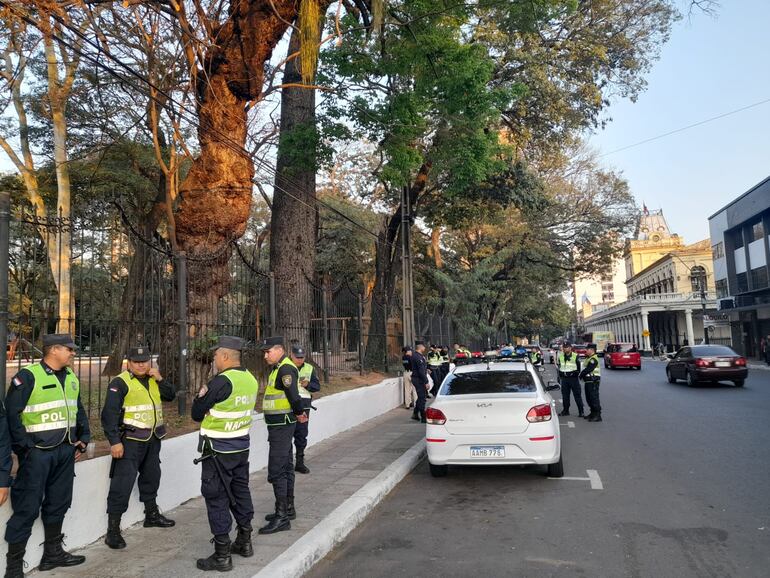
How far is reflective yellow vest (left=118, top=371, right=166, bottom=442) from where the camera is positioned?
5008 mm

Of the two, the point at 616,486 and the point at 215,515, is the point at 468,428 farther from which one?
the point at 215,515

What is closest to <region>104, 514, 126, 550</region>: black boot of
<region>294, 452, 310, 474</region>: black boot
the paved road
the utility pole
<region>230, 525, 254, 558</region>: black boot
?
<region>230, 525, 254, 558</region>: black boot

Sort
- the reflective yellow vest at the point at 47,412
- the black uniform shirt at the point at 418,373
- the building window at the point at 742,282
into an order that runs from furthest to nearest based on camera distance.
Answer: the building window at the point at 742,282, the black uniform shirt at the point at 418,373, the reflective yellow vest at the point at 47,412

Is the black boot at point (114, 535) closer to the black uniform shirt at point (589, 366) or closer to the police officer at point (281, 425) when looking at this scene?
the police officer at point (281, 425)

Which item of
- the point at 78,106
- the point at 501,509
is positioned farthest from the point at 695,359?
the point at 78,106

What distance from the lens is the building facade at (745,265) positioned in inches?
1356

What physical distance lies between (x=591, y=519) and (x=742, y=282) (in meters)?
39.6

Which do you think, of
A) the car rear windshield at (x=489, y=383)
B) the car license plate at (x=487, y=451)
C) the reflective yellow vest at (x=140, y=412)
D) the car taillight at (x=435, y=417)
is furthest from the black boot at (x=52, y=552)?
the car rear windshield at (x=489, y=383)

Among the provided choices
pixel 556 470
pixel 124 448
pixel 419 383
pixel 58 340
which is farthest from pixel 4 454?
pixel 419 383

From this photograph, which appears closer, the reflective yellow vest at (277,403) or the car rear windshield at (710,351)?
the reflective yellow vest at (277,403)

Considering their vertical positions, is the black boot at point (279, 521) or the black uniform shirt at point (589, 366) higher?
the black uniform shirt at point (589, 366)

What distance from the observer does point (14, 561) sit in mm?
3904

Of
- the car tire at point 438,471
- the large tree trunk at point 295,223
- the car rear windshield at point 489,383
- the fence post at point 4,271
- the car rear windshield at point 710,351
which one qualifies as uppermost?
the large tree trunk at point 295,223

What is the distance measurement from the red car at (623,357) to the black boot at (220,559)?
29710mm
